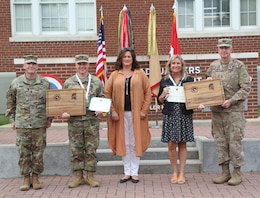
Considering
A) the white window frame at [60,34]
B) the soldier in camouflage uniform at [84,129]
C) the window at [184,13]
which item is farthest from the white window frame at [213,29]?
the soldier in camouflage uniform at [84,129]

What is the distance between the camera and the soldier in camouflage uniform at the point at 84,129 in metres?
5.76

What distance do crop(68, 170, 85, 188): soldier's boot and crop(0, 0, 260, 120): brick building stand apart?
800 centimetres

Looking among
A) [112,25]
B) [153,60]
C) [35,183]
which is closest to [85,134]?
[35,183]

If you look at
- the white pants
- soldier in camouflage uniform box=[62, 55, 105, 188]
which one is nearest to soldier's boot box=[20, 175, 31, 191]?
soldier in camouflage uniform box=[62, 55, 105, 188]

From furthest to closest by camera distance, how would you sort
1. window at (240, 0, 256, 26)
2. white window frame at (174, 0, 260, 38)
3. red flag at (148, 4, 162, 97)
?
1. window at (240, 0, 256, 26)
2. white window frame at (174, 0, 260, 38)
3. red flag at (148, 4, 162, 97)

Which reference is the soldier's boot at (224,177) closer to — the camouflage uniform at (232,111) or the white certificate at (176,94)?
the camouflage uniform at (232,111)

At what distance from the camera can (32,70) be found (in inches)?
226

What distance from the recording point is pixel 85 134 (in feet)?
19.0

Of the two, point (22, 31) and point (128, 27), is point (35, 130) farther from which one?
Answer: point (22, 31)

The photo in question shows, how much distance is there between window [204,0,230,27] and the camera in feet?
45.2

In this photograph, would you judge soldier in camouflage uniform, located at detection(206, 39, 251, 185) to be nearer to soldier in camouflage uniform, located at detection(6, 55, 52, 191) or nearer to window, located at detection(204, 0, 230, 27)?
soldier in camouflage uniform, located at detection(6, 55, 52, 191)

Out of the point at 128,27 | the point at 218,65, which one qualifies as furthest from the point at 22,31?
the point at 218,65

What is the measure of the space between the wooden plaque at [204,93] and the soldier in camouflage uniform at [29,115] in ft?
7.10

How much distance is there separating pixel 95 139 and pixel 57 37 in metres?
8.57
